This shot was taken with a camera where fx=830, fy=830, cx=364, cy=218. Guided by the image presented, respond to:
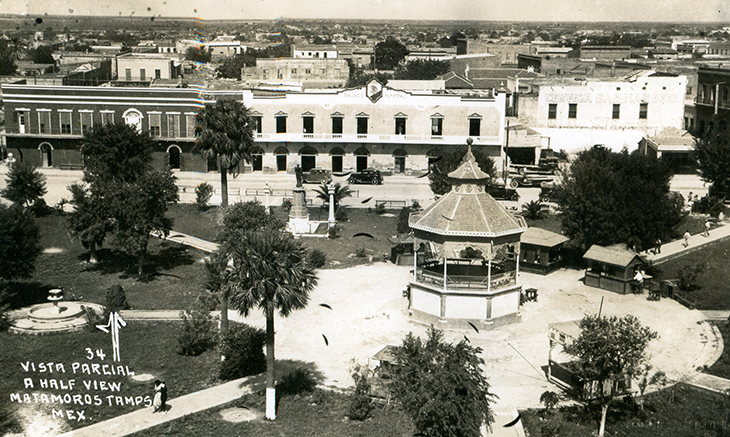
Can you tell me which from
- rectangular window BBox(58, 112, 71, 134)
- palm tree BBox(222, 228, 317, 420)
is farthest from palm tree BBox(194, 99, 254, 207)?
palm tree BBox(222, 228, 317, 420)

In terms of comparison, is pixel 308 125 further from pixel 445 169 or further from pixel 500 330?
pixel 500 330

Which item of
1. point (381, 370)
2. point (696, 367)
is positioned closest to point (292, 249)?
point (381, 370)

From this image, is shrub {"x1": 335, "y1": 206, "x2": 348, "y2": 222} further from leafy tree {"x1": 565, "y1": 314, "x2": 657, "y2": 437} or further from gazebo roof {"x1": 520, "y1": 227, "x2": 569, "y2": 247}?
leafy tree {"x1": 565, "y1": 314, "x2": 657, "y2": 437}

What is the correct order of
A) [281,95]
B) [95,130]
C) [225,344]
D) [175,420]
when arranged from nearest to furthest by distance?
[175,420], [225,344], [95,130], [281,95]

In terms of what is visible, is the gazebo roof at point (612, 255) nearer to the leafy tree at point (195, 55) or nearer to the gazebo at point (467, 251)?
the gazebo at point (467, 251)

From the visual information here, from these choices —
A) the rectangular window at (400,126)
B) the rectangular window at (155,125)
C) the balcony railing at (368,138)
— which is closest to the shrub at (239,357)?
the balcony railing at (368,138)

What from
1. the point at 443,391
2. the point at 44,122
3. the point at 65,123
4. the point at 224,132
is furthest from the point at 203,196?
the point at 443,391

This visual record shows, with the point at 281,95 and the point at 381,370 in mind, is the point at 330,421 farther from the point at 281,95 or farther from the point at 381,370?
the point at 281,95
